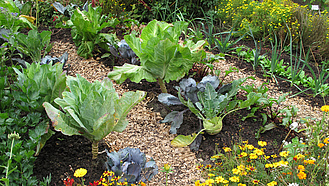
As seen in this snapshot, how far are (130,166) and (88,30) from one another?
7.22 feet

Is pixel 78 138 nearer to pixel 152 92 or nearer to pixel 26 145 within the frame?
pixel 26 145

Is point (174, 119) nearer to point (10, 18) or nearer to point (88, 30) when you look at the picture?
point (88, 30)

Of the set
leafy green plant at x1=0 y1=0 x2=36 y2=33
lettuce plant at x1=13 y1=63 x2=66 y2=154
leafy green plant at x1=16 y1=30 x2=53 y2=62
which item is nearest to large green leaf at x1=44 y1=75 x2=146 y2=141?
lettuce plant at x1=13 y1=63 x2=66 y2=154

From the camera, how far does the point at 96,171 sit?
2361 mm

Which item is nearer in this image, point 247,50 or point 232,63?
point 232,63

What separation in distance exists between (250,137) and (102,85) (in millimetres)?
1669

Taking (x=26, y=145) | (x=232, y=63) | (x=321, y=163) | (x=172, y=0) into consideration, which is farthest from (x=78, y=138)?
(x=172, y=0)

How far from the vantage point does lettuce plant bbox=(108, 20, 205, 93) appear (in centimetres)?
292

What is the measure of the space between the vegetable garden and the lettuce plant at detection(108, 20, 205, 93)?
12 mm

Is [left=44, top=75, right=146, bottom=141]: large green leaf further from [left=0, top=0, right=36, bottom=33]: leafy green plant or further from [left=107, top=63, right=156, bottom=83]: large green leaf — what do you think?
[left=0, top=0, right=36, bottom=33]: leafy green plant

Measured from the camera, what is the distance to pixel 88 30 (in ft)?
11.9

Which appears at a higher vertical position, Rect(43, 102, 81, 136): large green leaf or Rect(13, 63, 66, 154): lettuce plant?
Rect(13, 63, 66, 154): lettuce plant

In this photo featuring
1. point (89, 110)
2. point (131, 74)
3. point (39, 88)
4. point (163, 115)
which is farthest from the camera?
point (163, 115)

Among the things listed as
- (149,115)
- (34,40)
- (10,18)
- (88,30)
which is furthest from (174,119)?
(10,18)
